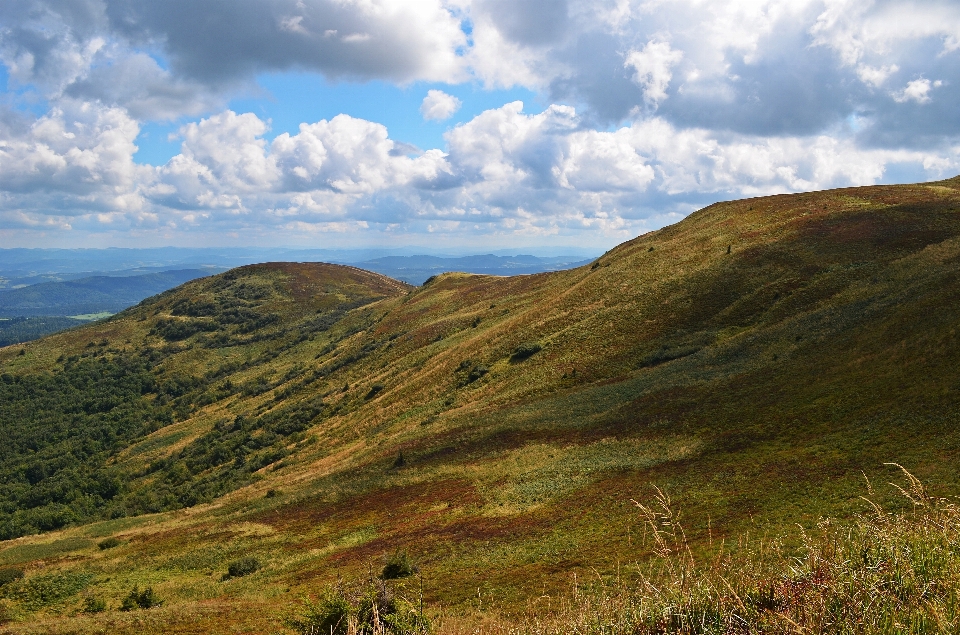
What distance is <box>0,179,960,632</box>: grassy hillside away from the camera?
2223 cm

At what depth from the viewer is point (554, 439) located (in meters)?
38.2

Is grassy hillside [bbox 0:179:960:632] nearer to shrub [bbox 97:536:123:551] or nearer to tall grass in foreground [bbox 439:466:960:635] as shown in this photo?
shrub [bbox 97:536:123:551]

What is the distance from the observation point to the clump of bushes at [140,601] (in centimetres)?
2441

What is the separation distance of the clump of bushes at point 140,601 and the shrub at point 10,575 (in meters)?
13.3

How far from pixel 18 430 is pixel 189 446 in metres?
60.2

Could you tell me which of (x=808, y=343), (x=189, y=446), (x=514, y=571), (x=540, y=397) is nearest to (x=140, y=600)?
(x=514, y=571)

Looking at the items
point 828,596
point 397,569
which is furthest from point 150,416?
point 828,596

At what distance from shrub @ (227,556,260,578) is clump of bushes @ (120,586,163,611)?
3.88 metres

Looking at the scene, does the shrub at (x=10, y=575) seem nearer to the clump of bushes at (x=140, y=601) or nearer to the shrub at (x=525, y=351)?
the clump of bushes at (x=140, y=601)

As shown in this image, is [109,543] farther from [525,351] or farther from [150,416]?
[150,416]

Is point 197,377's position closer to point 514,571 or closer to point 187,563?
point 187,563

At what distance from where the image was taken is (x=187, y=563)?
3306cm

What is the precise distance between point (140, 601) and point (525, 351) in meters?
42.9

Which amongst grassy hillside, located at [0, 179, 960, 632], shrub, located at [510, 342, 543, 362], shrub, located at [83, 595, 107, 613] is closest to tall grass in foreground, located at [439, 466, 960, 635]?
grassy hillside, located at [0, 179, 960, 632]
